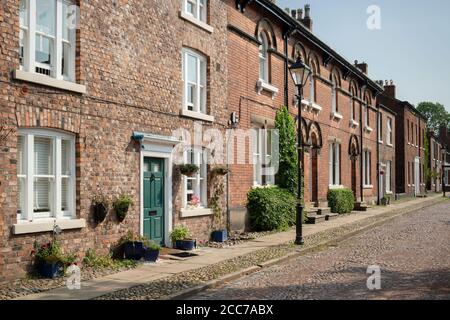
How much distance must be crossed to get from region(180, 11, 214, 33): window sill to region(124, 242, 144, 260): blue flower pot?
6394 millimetres

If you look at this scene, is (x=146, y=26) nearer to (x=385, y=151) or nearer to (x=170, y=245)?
(x=170, y=245)

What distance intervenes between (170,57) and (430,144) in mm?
56898

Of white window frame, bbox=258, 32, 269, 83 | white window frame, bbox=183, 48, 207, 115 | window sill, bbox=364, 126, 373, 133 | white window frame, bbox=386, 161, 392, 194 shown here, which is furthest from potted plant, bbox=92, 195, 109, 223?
white window frame, bbox=386, 161, 392, 194

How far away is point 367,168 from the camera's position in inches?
1406

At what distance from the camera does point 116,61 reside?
12234mm

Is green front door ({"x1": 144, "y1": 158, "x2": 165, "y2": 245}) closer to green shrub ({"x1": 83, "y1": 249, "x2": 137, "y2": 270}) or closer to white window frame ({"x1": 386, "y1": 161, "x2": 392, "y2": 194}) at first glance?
green shrub ({"x1": 83, "y1": 249, "x2": 137, "y2": 270})

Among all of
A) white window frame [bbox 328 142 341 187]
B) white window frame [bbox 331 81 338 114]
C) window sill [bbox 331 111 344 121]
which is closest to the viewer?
window sill [bbox 331 111 344 121]

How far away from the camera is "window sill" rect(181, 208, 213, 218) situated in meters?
14.7

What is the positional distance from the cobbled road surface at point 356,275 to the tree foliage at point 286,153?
4.85m

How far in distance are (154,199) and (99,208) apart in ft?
8.01

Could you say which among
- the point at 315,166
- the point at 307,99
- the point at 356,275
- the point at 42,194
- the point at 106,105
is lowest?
the point at 356,275

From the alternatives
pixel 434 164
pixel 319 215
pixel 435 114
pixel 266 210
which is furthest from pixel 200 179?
pixel 435 114

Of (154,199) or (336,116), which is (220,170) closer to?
(154,199)
